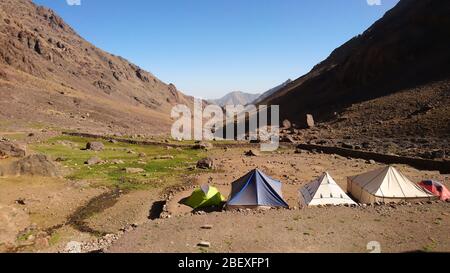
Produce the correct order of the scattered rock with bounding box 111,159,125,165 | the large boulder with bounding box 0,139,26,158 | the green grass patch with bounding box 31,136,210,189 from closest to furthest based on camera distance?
the green grass patch with bounding box 31,136,210,189
the large boulder with bounding box 0,139,26,158
the scattered rock with bounding box 111,159,125,165

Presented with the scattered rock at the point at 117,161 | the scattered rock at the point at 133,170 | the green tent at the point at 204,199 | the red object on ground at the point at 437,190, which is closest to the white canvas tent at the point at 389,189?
the red object on ground at the point at 437,190

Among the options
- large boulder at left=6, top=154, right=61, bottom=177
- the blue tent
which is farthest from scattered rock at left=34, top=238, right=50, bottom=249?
large boulder at left=6, top=154, right=61, bottom=177

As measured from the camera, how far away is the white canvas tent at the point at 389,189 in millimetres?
22109

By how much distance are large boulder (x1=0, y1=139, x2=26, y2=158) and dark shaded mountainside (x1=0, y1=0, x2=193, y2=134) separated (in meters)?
36.8

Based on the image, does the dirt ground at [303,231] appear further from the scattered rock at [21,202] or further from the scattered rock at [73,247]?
the scattered rock at [21,202]

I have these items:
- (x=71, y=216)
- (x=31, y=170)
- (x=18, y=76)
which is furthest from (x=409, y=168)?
(x=18, y=76)

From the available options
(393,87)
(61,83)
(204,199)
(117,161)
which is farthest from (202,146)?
(61,83)

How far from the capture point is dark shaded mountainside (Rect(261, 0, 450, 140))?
6109cm

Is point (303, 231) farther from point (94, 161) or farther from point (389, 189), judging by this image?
point (94, 161)

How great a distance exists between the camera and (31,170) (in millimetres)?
30984

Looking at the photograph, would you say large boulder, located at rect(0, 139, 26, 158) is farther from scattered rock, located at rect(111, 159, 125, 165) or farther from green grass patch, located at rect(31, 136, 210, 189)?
scattered rock, located at rect(111, 159, 125, 165)

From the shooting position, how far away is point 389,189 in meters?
22.5

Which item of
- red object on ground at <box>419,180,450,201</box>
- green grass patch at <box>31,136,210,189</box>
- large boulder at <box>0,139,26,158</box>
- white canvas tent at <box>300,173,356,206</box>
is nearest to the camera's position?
white canvas tent at <box>300,173,356,206</box>
